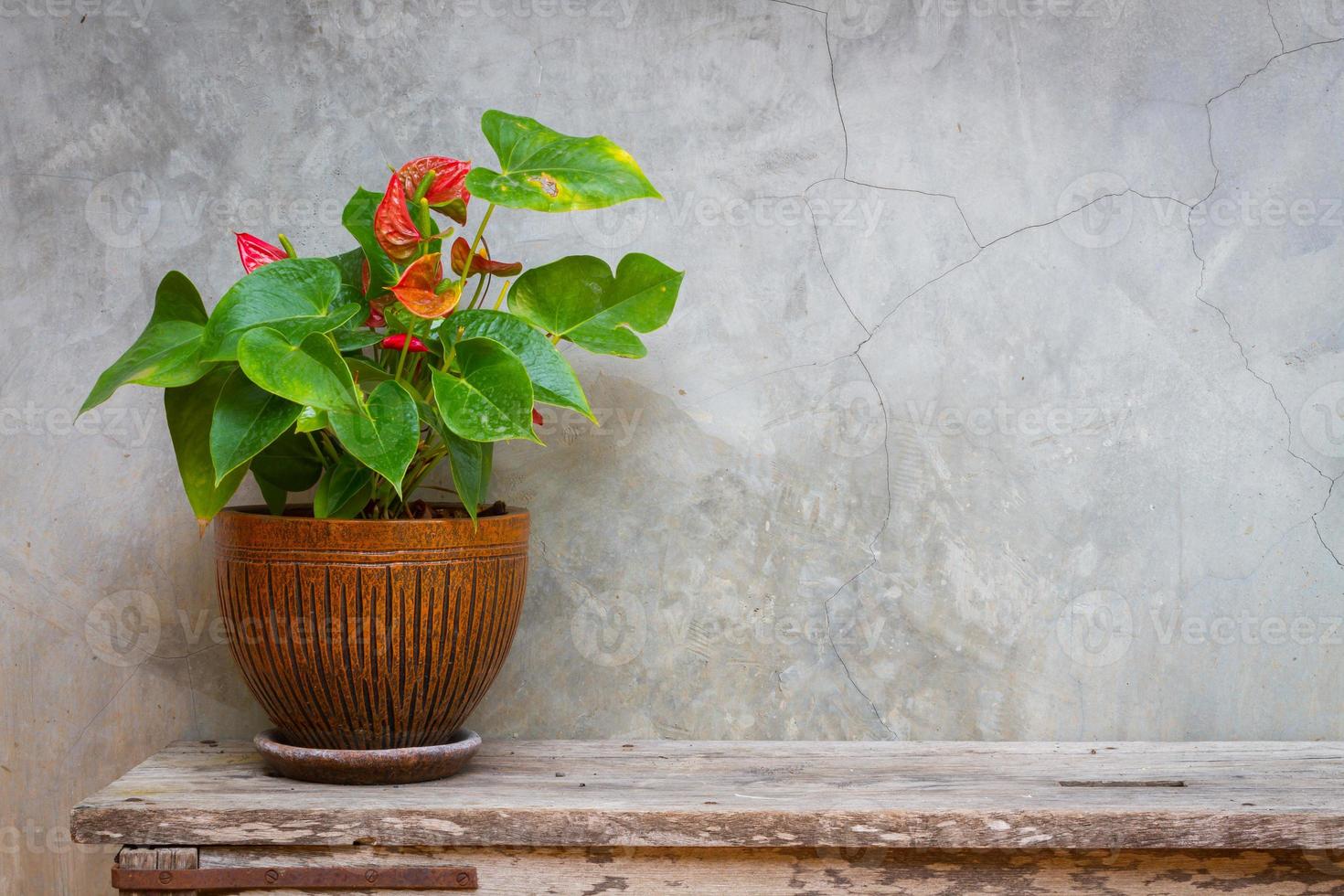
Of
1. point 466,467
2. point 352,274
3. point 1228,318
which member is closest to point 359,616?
point 466,467

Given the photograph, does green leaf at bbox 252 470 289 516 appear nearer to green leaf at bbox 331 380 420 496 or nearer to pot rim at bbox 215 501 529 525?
pot rim at bbox 215 501 529 525

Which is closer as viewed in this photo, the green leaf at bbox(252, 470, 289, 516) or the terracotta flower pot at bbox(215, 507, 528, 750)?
the terracotta flower pot at bbox(215, 507, 528, 750)

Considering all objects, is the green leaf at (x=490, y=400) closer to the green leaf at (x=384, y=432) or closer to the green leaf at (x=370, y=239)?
the green leaf at (x=384, y=432)

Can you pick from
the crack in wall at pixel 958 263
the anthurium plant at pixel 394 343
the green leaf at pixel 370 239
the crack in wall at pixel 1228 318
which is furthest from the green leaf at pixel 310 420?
the crack in wall at pixel 1228 318

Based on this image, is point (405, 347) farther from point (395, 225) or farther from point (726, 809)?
point (726, 809)

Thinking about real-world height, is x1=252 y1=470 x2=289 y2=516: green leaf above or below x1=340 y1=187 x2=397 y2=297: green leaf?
below

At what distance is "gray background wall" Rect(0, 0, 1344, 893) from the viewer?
1.54m

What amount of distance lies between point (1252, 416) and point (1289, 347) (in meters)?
0.12

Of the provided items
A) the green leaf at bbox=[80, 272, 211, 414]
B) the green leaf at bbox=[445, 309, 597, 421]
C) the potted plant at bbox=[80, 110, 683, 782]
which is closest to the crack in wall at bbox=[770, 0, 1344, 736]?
the potted plant at bbox=[80, 110, 683, 782]

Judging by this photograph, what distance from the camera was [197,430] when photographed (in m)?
1.19

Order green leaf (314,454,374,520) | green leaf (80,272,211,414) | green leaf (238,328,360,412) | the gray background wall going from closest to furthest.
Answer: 1. green leaf (238,328,360,412)
2. green leaf (80,272,211,414)
3. green leaf (314,454,374,520)
4. the gray background wall

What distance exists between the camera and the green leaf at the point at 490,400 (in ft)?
3.54

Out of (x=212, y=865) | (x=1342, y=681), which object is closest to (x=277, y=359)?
(x=212, y=865)

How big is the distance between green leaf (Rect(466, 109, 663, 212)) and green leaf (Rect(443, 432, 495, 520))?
27 centimetres
